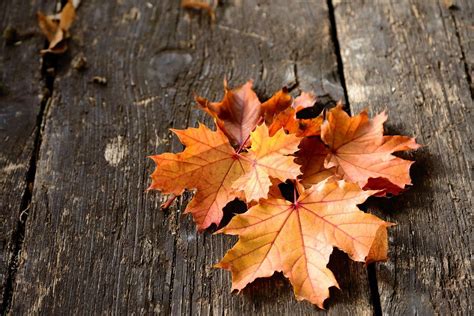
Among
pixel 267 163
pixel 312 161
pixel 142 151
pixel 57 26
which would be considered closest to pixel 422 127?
pixel 312 161

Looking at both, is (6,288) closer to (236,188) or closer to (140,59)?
(236,188)

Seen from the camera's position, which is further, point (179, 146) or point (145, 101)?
point (145, 101)

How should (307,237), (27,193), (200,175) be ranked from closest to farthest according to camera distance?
1. (307,237)
2. (200,175)
3. (27,193)

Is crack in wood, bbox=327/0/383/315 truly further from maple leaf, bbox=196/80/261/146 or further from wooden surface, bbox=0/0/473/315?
maple leaf, bbox=196/80/261/146

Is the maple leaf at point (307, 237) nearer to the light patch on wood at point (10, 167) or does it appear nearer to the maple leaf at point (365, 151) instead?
the maple leaf at point (365, 151)

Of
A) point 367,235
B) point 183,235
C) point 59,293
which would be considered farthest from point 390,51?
point 59,293

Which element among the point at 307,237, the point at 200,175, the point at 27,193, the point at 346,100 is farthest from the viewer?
the point at 346,100

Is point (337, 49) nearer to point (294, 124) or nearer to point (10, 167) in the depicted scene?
point (294, 124)
